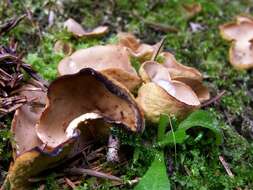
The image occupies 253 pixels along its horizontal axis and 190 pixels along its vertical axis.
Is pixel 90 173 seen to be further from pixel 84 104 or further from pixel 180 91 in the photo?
pixel 180 91

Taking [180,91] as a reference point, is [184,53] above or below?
below

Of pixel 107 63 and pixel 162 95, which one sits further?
pixel 107 63

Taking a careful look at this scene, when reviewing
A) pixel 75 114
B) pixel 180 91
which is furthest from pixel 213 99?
pixel 75 114

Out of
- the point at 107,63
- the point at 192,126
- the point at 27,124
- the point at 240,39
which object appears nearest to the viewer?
the point at 27,124

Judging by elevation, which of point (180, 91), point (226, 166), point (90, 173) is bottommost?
point (226, 166)

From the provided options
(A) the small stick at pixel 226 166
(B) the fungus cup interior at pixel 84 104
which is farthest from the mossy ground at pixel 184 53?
(B) the fungus cup interior at pixel 84 104

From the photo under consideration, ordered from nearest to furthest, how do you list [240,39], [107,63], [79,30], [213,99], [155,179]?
[155,179], [107,63], [213,99], [79,30], [240,39]
